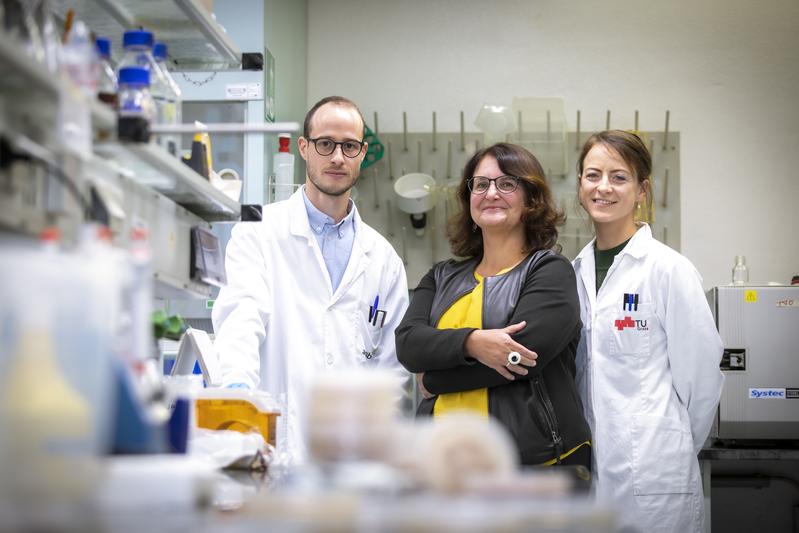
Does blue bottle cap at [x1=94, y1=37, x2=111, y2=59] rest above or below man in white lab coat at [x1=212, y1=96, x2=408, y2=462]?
above

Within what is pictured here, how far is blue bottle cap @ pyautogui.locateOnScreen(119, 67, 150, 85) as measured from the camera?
1517 mm

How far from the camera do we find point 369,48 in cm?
502

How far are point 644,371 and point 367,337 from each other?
0.81m

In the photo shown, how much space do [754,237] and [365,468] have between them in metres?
4.29

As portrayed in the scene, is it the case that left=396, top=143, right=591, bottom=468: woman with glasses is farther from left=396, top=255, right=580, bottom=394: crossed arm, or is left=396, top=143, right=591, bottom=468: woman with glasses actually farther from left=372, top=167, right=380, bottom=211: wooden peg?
left=372, top=167, right=380, bottom=211: wooden peg

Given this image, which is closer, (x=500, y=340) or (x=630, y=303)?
(x=500, y=340)

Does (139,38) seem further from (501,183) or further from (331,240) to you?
(331,240)

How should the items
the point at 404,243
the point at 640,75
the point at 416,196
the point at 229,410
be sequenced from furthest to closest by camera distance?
1. the point at 640,75
2. the point at 404,243
3. the point at 416,196
4. the point at 229,410

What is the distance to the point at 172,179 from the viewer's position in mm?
1726

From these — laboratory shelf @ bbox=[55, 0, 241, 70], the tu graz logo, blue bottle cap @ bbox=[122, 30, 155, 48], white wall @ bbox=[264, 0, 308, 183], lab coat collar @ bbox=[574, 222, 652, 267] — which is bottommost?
the tu graz logo

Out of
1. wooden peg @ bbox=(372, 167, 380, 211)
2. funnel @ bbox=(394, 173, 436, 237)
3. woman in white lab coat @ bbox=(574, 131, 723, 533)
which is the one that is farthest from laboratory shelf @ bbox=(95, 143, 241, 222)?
wooden peg @ bbox=(372, 167, 380, 211)

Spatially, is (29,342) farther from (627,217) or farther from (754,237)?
(754,237)

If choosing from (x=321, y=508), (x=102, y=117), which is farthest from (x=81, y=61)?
(x=321, y=508)

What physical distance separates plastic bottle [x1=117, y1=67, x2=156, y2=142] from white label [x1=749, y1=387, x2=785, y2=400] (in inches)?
126
